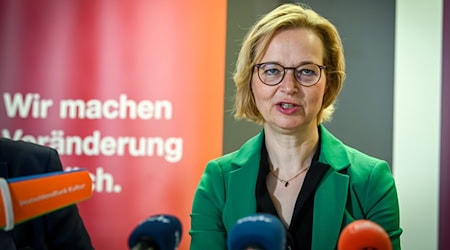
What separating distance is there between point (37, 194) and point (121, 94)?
1634 millimetres

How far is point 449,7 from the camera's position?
2.15 meters

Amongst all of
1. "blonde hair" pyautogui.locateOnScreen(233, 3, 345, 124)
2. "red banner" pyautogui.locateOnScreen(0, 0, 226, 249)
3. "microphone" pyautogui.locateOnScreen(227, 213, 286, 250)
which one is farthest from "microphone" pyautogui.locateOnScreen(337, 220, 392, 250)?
"red banner" pyautogui.locateOnScreen(0, 0, 226, 249)

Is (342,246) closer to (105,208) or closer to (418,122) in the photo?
(418,122)

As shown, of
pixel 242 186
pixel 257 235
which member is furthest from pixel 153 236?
pixel 242 186

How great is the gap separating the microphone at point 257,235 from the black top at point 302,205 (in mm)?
470

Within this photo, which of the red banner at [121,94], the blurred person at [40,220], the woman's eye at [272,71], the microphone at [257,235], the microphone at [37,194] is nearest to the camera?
the microphone at [37,194]

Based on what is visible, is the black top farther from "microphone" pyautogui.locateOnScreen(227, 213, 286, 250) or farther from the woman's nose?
"microphone" pyautogui.locateOnScreen(227, 213, 286, 250)

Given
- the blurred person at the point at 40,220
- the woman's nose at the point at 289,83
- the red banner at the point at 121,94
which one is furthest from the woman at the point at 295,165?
the red banner at the point at 121,94

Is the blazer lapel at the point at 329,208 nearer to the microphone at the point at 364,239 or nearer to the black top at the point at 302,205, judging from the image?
the black top at the point at 302,205

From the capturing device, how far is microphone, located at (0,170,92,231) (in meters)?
0.65

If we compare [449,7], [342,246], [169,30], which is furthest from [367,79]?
[342,246]

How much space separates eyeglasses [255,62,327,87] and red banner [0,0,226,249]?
92cm

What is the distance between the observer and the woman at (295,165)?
4.27 ft

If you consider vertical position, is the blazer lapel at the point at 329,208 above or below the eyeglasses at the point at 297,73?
below
